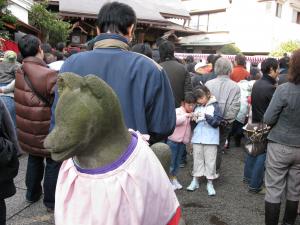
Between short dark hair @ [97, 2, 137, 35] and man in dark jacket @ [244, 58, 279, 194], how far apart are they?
270cm

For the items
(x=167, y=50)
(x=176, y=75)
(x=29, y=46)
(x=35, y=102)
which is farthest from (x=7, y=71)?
(x=176, y=75)

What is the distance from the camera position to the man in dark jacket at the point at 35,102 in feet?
11.5

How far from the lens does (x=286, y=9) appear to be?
25.2 meters

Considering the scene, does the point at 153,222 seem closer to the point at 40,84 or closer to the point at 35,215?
the point at 40,84

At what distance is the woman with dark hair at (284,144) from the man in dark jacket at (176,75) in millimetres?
Result: 1617

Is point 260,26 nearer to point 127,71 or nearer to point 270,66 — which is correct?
point 270,66

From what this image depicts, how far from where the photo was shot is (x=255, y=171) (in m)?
4.68

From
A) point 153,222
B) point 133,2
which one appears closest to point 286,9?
point 133,2

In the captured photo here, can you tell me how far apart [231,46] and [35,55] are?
71.5 feet

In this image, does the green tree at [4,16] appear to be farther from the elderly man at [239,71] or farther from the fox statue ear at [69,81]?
the fox statue ear at [69,81]

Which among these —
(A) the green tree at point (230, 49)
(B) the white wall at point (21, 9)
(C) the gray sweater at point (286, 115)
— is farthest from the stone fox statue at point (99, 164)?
(A) the green tree at point (230, 49)

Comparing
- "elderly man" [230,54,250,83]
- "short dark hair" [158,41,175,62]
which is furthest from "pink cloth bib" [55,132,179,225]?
"elderly man" [230,54,250,83]

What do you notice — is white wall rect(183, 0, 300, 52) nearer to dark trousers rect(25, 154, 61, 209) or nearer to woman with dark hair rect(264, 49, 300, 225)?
woman with dark hair rect(264, 49, 300, 225)

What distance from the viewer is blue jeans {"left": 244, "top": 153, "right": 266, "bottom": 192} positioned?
4609 mm
